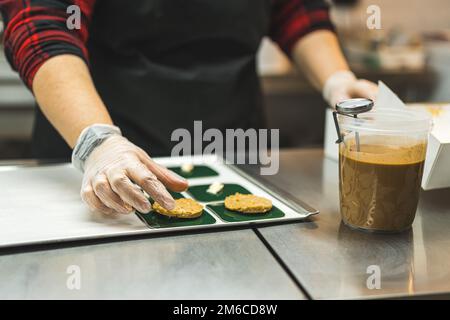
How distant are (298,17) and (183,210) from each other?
3.41ft

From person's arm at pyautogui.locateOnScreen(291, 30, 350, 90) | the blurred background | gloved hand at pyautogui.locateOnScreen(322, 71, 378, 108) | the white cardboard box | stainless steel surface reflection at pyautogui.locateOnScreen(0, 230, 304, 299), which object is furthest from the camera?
the blurred background

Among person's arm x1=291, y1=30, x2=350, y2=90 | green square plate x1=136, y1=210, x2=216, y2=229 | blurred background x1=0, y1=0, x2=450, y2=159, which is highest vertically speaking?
person's arm x1=291, y1=30, x2=350, y2=90

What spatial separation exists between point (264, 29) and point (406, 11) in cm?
214

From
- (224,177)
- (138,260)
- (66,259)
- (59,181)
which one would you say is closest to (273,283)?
(138,260)

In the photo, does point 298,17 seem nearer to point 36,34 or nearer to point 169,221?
point 36,34

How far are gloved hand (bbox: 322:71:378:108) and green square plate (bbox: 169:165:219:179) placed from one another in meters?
0.38

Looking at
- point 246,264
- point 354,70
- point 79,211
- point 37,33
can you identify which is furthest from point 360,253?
point 354,70

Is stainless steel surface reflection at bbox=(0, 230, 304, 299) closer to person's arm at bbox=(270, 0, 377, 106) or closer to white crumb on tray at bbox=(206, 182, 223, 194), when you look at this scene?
white crumb on tray at bbox=(206, 182, 223, 194)

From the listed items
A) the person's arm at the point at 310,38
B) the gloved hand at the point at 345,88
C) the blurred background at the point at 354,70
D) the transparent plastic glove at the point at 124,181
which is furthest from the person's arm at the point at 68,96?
the blurred background at the point at 354,70

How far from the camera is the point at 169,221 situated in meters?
1.08

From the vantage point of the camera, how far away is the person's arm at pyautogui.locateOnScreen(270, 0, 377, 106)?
1792 mm

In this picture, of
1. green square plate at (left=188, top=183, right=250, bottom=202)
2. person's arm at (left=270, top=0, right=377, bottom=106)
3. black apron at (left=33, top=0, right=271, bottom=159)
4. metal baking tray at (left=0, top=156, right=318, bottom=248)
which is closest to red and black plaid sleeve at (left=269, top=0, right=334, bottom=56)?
person's arm at (left=270, top=0, right=377, bottom=106)

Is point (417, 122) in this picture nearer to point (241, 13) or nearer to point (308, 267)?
point (308, 267)

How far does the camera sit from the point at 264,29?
182 centimetres
